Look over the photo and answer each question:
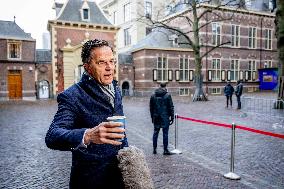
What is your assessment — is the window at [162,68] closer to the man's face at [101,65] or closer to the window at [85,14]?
the window at [85,14]

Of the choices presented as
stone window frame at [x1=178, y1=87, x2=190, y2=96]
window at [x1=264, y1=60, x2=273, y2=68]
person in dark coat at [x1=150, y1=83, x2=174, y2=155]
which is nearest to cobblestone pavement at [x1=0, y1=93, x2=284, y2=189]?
person in dark coat at [x1=150, y1=83, x2=174, y2=155]

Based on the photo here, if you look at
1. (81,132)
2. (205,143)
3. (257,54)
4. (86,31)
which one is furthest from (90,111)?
(257,54)

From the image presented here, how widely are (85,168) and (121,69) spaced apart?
29.0 meters

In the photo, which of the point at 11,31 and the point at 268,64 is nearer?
the point at 11,31

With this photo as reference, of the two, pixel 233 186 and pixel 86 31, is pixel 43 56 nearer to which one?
pixel 86 31

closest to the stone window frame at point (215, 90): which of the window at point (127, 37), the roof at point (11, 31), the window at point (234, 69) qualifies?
the window at point (234, 69)

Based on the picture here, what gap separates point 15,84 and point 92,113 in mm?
27546

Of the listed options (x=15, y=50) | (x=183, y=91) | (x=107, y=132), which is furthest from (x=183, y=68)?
(x=107, y=132)

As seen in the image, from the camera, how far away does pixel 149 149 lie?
734 centimetres

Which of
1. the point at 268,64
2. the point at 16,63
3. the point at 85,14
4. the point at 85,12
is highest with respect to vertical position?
the point at 85,12

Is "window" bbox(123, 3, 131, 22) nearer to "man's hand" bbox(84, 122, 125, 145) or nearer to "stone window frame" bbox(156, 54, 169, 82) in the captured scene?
"stone window frame" bbox(156, 54, 169, 82)

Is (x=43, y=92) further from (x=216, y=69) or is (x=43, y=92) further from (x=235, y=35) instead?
(x=235, y=35)

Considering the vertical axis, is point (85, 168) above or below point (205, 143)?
above

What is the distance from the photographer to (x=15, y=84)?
86.4ft
